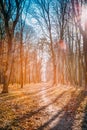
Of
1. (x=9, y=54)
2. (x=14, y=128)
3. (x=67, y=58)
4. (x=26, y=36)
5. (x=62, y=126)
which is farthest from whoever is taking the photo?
(x=67, y=58)

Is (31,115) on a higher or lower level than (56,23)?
lower

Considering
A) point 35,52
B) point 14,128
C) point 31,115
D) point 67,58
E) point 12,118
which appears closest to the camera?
point 14,128

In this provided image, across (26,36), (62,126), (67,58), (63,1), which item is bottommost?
(62,126)

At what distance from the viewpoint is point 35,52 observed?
5678cm

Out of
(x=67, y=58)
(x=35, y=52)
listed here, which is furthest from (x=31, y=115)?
(x=35, y=52)

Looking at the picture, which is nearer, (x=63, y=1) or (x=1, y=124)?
(x=1, y=124)

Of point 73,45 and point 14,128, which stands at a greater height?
point 73,45

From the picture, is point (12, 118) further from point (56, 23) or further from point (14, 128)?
point (56, 23)

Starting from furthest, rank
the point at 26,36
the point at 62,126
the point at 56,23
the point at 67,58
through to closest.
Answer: the point at 67,58
the point at 26,36
the point at 56,23
the point at 62,126

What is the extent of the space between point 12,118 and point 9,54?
1082cm

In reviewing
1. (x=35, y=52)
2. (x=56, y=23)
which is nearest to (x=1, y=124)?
(x=56, y=23)

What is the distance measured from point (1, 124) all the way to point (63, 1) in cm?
2176

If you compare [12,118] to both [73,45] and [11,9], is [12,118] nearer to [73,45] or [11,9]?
[11,9]

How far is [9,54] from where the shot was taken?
1978cm
